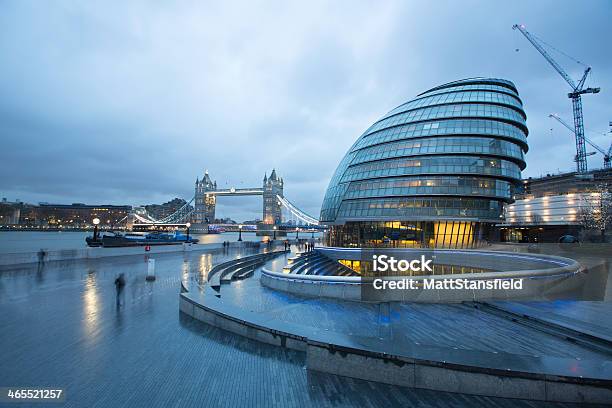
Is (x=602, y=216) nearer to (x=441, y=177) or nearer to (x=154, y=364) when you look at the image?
(x=441, y=177)

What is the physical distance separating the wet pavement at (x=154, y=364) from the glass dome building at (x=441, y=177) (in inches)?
1392

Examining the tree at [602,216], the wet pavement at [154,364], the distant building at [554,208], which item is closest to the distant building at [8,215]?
the wet pavement at [154,364]

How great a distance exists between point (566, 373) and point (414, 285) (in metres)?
8.12

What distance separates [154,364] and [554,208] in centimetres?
9535

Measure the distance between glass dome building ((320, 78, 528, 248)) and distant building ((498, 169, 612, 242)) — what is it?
104 feet

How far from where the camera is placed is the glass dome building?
4316 centimetres

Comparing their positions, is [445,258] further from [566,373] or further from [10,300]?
[10,300]

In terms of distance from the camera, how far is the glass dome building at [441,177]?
43.2 metres

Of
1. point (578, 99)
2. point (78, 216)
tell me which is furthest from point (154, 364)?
point (78, 216)

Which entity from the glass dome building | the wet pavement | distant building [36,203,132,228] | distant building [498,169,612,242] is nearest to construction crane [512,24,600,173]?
distant building [498,169,612,242]

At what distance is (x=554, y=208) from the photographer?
76.1m

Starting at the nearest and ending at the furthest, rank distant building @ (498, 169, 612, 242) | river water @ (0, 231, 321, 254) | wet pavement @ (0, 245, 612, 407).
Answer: wet pavement @ (0, 245, 612, 407) < river water @ (0, 231, 321, 254) < distant building @ (498, 169, 612, 242)

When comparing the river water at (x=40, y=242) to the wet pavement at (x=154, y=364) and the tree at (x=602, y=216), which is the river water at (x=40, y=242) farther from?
the tree at (x=602, y=216)

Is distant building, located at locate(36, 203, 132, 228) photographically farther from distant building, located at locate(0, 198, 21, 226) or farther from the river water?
the river water
